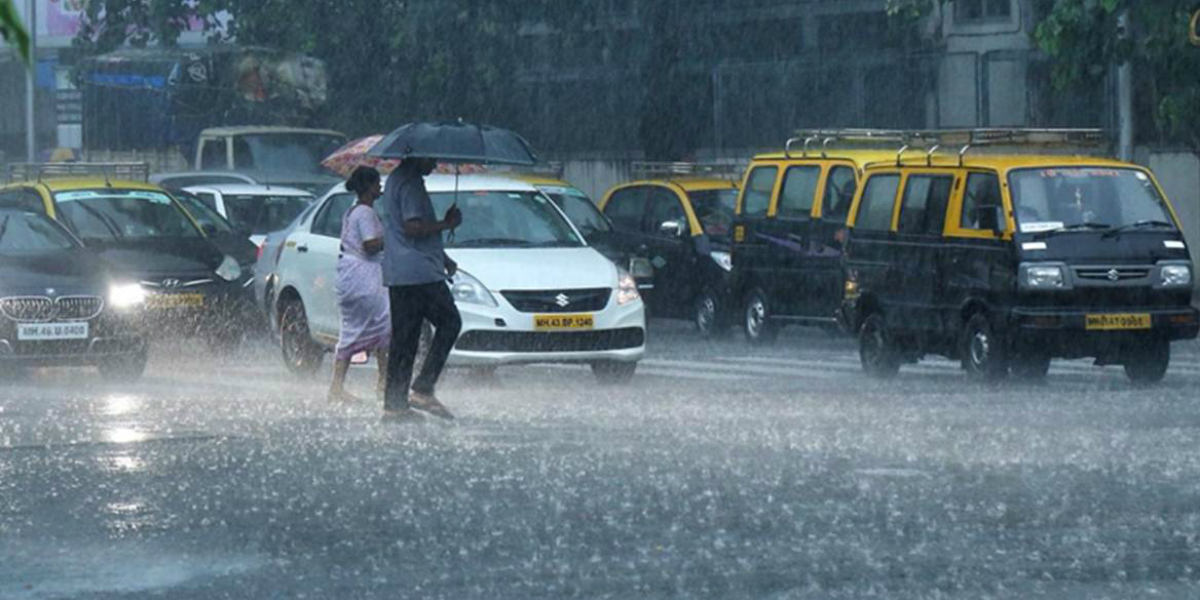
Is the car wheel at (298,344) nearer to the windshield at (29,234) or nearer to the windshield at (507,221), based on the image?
the windshield at (507,221)

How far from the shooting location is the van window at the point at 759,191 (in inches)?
950

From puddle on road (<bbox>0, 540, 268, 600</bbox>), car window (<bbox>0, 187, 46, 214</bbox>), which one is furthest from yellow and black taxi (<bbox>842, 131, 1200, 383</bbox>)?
puddle on road (<bbox>0, 540, 268, 600</bbox>)

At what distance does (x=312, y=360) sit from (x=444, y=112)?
742 inches

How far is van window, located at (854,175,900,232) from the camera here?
19.6m

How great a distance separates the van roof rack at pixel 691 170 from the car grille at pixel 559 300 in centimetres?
960

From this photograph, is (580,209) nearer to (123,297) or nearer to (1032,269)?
(123,297)

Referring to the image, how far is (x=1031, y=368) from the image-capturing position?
18.5 meters

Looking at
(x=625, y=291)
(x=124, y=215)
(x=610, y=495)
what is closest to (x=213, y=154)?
(x=124, y=215)

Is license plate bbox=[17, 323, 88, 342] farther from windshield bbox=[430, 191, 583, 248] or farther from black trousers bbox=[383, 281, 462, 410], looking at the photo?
black trousers bbox=[383, 281, 462, 410]

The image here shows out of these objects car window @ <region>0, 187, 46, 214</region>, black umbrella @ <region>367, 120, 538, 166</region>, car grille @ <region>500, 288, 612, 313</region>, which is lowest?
car grille @ <region>500, 288, 612, 313</region>

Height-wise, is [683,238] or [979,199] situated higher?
[979,199]

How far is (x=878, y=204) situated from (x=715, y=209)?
6741mm

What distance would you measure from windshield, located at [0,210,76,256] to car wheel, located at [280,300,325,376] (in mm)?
1898

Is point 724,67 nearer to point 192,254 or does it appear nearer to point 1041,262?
point 192,254
